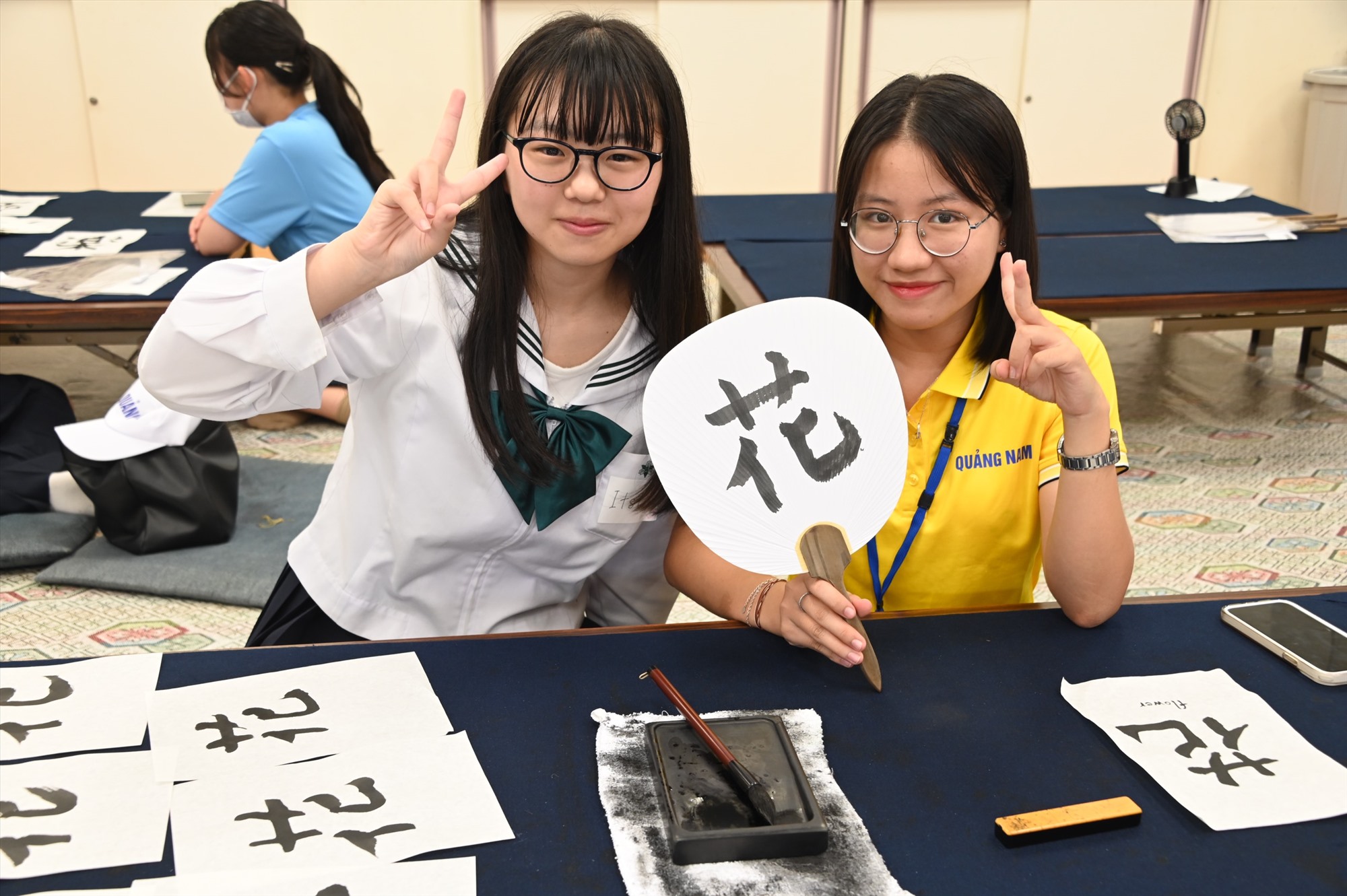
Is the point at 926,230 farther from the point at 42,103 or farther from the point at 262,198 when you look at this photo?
the point at 42,103

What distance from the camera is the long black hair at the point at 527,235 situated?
130cm

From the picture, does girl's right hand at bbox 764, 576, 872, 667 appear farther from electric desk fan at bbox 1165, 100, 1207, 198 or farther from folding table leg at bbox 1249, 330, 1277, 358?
folding table leg at bbox 1249, 330, 1277, 358

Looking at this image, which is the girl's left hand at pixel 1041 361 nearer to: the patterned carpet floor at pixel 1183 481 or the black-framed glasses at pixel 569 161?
the black-framed glasses at pixel 569 161

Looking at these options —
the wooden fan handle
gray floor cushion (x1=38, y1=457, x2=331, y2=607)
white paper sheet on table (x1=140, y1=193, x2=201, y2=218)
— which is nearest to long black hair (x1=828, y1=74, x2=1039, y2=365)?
the wooden fan handle

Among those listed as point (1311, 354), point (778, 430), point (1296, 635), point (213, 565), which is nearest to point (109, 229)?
point (213, 565)

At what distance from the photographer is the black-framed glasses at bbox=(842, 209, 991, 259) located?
1386 mm

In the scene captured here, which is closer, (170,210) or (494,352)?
(494,352)

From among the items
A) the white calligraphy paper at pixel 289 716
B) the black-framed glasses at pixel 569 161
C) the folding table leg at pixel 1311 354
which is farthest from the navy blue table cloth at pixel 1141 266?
the white calligraphy paper at pixel 289 716

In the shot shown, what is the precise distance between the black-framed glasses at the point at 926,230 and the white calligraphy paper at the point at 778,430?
20 centimetres

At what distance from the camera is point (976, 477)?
1.48 metres

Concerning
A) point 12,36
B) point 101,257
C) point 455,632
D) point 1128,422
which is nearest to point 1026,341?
point 455,632

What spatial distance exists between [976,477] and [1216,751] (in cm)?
48

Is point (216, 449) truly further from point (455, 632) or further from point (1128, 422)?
point (1128, 422)

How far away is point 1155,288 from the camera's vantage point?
3.25 meters
